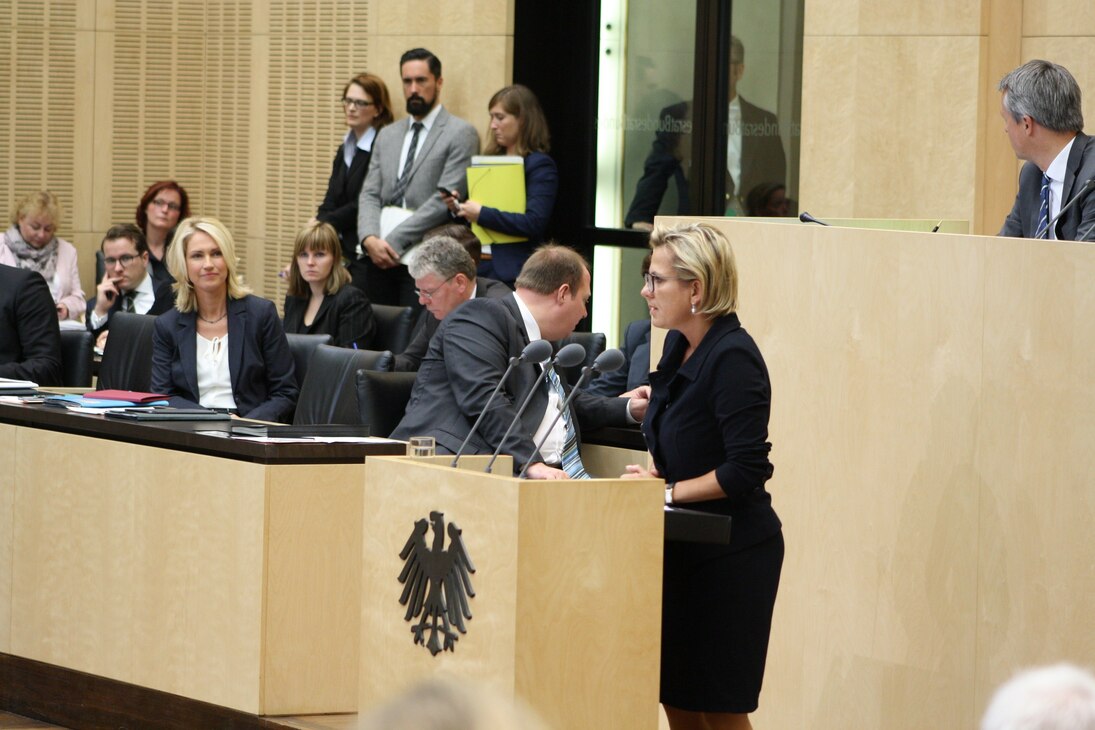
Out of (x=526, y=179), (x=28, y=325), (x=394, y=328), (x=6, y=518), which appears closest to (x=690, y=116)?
(x=526, y=179)


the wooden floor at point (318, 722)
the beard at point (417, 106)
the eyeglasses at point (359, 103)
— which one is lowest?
the wooden floor at point (318, 722)

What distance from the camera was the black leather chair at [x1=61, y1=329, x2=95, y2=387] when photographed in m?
7.28

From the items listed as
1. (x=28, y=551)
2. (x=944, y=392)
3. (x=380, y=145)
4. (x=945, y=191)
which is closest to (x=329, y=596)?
(x=28, y=551)

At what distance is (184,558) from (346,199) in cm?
449

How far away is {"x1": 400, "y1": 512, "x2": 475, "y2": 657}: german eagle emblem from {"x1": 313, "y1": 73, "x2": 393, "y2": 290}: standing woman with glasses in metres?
5.47

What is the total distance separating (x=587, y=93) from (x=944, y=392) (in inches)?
206

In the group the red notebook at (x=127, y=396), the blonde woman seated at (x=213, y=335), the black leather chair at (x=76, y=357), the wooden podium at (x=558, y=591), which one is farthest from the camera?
the black leather chair at (x=76, y=357)

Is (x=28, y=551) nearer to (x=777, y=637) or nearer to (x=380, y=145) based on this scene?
(x=777, y=637)

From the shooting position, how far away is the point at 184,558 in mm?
5008

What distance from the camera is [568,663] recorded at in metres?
3.57

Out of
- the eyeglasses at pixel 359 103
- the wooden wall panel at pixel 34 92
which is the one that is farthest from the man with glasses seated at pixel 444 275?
the wooden wall panel at pixel 34 92

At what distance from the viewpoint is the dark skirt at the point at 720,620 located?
3.78 m

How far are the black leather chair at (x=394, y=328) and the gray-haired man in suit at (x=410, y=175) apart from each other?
78cm

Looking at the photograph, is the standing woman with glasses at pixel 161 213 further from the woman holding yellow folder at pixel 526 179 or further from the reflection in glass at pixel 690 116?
the reflection in glass at pixel 690 116
